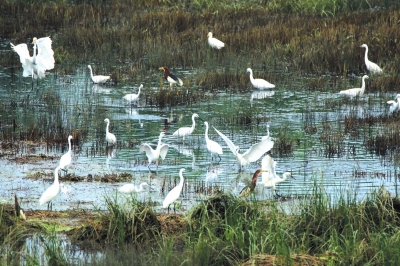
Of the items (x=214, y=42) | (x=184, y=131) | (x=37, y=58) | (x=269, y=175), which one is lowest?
(x=269, y=175)

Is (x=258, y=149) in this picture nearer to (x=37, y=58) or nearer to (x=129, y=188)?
(x=129, y=188)

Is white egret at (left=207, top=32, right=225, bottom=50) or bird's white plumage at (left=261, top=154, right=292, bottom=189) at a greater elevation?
white egret at (left=207, top=32, right=225, bottom=50)

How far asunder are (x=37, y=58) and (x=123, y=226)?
9.60 meters

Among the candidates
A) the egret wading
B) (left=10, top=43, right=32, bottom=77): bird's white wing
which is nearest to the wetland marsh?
the egret wading

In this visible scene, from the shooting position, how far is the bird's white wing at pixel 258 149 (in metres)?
10.6

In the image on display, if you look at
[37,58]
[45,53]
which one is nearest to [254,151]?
[45,53]

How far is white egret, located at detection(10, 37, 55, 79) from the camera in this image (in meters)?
16.6

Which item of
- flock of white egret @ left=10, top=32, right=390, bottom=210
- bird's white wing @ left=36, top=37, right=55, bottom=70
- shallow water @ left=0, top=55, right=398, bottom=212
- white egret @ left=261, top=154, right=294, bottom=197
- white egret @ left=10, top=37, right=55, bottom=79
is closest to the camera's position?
flock of white egret @ left=10, top=32, right=390, bottom=210

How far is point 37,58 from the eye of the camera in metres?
16.8

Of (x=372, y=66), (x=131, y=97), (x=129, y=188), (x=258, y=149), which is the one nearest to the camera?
(x=129, y=188)

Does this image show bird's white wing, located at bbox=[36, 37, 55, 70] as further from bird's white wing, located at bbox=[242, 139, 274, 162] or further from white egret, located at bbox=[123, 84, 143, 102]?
bird's white wing, located at bbox=[242, 139, 274, 162]

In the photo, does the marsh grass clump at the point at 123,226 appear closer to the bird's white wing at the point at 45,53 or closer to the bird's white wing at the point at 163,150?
the bird's white wing at the point at 163,150

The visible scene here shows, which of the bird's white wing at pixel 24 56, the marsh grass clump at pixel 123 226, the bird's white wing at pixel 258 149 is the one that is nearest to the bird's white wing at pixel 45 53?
the bird's white wing at pixel 24 56

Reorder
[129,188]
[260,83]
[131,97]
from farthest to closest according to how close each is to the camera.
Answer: [260,83]
[131,97]
[129,188]
